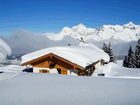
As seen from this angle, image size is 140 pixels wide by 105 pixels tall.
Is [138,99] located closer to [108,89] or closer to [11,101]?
[108,89]

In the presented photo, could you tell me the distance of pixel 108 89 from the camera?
4.65 metres

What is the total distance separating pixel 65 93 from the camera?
431 cm

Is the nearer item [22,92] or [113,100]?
[113,100]

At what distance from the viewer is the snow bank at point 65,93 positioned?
12.4ft

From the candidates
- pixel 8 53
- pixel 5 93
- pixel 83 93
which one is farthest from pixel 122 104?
pixel 8 53

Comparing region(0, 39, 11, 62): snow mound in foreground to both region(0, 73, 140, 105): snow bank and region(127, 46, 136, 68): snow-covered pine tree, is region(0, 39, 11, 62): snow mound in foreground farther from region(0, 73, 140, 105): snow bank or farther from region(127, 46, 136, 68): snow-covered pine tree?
region(127, 46, 136, 68): snow-covered pine tree

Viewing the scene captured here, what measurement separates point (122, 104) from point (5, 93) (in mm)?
2177

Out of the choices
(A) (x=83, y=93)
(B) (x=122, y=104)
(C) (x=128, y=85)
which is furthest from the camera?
(C) (x=128, y=85)

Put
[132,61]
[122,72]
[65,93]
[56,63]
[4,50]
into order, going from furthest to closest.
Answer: [132,61] → [56,63] → [122,72] → [4,50] → [65,93]

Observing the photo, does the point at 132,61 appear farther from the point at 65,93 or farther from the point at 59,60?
the point at 65,93

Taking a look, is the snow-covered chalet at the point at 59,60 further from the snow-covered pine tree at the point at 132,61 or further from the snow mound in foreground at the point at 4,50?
the snow-covered pine tree at the point at 132,61

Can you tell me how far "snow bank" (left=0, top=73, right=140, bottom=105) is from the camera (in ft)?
12.4

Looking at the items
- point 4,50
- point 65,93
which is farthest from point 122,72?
point 65,93

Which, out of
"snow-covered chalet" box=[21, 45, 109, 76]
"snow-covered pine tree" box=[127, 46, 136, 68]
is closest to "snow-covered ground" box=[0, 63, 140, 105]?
"snow-covered chalet" box=[21, 45, 109, 76]
